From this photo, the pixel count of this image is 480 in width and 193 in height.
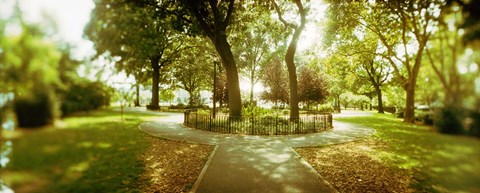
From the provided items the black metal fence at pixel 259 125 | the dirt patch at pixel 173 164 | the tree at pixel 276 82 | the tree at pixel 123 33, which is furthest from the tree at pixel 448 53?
the tree at pixel 276 82

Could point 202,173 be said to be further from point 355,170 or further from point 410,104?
point 410,104

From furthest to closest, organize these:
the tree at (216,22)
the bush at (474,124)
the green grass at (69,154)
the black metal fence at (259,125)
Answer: the black metal fence at (259,125)
the tree at (216,22)
the bush at (474,124)
the green grass at (69,154)

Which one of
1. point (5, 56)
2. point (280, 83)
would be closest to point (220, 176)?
point (5, 56)

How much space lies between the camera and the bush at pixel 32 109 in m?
1.39

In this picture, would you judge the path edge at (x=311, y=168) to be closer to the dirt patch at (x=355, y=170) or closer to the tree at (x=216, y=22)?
the dirt patch at (x=355, y=170)

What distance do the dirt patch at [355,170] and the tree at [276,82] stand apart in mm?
32836

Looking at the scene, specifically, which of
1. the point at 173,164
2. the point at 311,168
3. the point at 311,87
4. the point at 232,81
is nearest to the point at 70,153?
the point at 311,168

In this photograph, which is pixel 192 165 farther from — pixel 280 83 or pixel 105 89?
pixel 280 83

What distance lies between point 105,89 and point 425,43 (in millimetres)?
2368

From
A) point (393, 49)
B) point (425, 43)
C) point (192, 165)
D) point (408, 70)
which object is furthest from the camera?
point (192, 165)

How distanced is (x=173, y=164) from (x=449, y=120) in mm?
8869

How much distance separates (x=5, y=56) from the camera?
1.32 metres

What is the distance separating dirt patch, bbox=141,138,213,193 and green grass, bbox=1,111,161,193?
16.7 ft

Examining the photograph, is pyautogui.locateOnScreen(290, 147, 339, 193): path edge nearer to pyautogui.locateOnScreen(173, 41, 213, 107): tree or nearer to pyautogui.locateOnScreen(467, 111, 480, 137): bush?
pyautogui.locateOnScreen(467, 111, 480, 137): bush
